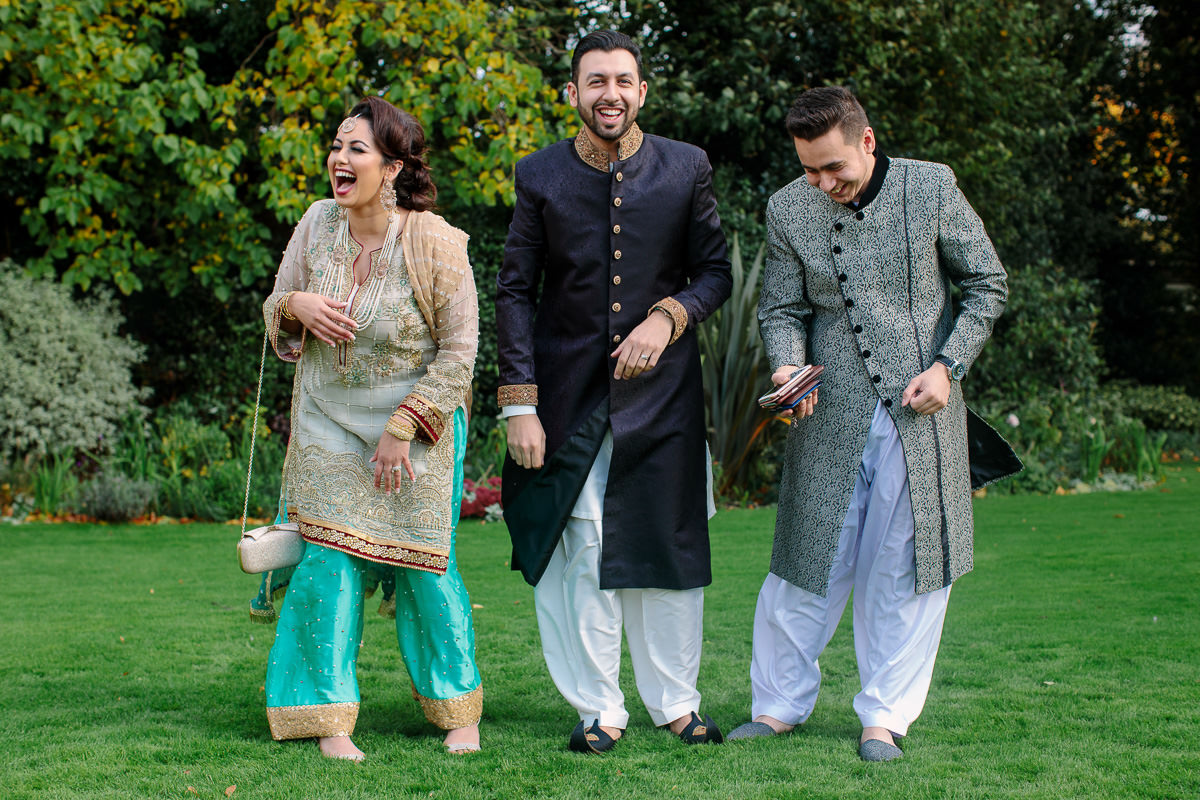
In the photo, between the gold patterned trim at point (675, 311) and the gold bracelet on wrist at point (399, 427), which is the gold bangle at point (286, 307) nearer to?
the gold bracelet on wrist at point (399, 427)

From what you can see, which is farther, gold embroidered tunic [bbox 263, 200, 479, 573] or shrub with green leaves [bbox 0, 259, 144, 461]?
shrub with green leaves [bbox 0, 259, 144, 461]

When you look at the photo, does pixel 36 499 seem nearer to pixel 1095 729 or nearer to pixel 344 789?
pixel 344 789

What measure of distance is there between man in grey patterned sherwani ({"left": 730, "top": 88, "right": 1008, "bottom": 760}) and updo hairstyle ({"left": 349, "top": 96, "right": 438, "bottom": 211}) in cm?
108

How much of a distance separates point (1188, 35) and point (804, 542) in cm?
1365

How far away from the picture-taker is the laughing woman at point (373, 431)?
3.06 m

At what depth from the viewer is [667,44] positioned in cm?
1015

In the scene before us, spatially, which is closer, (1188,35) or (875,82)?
(875,82)

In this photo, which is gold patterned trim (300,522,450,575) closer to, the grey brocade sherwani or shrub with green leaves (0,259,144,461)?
the grey brocade sherwani

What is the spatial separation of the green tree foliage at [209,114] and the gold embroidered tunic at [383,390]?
479cm

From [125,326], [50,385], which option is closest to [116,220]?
[125,326]

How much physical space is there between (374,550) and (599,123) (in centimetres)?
138

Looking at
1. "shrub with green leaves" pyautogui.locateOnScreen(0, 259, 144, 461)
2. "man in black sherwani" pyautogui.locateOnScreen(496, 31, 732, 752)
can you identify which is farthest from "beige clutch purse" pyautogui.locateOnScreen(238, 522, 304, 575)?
"shrub with green leaves" pyautogui.locateOnScreen(0, 259, 144, 461)

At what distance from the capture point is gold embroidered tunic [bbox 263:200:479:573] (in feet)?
10.1

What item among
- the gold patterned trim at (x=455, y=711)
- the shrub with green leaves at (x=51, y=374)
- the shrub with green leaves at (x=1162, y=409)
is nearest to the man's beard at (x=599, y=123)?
Result: the gold patterned trim at (x=455, y=711)
